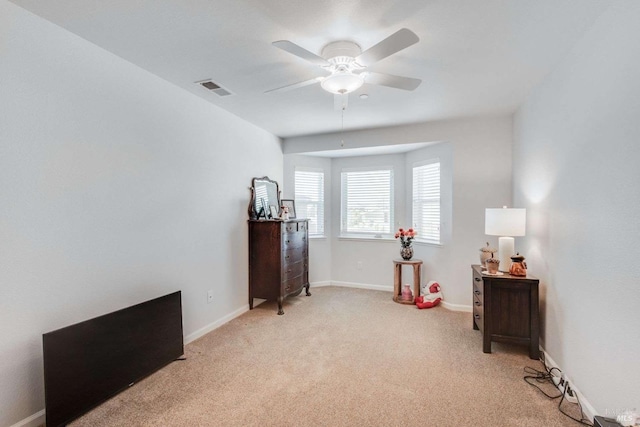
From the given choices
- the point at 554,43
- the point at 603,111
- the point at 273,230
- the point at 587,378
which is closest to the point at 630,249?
the point at 603,111

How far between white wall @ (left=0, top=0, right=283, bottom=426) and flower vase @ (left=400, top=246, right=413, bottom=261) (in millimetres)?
Result: 2709

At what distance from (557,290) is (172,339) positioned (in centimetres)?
325

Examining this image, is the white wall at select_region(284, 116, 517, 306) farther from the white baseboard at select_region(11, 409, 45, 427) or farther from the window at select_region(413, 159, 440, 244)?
the white baseboard at select_region(11, 409, 45, 427)

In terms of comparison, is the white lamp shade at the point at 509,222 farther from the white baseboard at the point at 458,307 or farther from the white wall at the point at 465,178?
the white baseboard at the point at 458,307

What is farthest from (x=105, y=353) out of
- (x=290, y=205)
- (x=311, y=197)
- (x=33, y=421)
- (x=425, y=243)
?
(x=425, y=243)

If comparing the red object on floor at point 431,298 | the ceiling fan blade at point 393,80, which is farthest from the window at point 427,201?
the ceiling fan blade at point 393,80

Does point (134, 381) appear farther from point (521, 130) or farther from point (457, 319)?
point (521, 130)

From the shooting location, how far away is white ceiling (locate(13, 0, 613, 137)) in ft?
5.53

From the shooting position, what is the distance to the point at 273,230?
383cm

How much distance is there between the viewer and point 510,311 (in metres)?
2.66

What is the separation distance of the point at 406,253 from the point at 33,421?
→ 406 centimetres

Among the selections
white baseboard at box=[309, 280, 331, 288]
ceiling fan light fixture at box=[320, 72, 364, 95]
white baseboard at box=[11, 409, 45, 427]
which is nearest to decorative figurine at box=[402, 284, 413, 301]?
white baseboard at box=[309, 280, 331, 288]

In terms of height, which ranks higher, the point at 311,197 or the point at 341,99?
the point at 341,99

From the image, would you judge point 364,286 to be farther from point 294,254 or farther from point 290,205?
point 290,205
